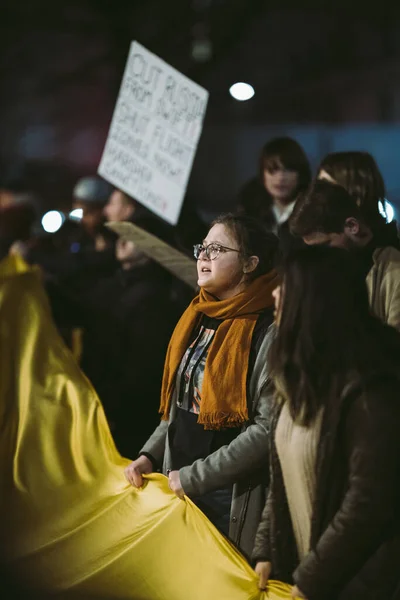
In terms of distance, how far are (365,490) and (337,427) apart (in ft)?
0.61

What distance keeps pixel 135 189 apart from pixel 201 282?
2.17 meters

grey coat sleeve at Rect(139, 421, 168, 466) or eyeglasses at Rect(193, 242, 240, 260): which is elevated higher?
eyeglasses at Rect(193, 242, 240, 260)

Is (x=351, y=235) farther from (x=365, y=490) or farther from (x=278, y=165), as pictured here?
(x=278, y=165)

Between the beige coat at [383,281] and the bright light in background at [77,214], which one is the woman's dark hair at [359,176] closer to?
the beige coat at [383,281]

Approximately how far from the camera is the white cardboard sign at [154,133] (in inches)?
223

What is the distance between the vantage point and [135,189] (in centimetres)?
586

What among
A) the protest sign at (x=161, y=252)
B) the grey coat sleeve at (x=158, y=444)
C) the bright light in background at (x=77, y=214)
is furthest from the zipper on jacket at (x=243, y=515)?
the bright light in background at (x=77, y=214)

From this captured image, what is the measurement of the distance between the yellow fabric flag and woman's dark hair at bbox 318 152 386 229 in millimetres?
1317

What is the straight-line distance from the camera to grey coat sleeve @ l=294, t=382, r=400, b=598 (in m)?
2.88

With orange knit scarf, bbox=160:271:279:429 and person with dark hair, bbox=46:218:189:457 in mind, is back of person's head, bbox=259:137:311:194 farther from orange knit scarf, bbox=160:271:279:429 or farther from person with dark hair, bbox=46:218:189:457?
orange knit scarf, bbox=160:271:279:429

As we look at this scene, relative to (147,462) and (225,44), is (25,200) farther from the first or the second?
(225,44)

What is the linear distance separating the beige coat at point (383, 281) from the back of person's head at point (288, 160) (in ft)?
4.10

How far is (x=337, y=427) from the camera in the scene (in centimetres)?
295

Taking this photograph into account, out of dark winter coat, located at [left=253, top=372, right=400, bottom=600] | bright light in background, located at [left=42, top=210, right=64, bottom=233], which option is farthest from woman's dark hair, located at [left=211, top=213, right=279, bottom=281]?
bright light in background, located at [left=42, top=210, right=64, bottom=233]
